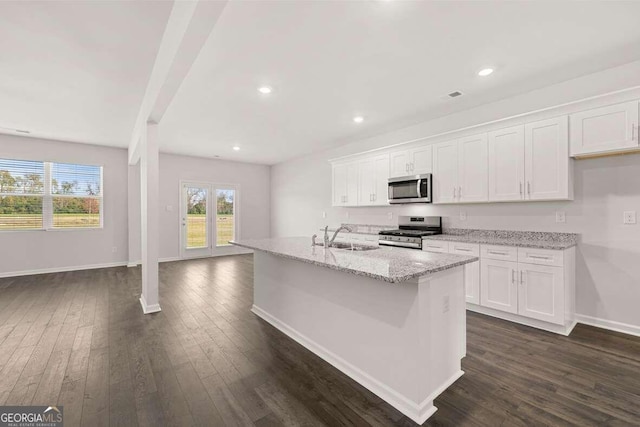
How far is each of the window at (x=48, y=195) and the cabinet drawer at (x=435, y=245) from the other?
669 cm

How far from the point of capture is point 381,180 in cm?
485

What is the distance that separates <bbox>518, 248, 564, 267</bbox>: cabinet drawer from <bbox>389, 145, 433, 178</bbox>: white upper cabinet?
5.46 feet

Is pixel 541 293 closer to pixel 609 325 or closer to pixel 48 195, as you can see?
pixel 609 325

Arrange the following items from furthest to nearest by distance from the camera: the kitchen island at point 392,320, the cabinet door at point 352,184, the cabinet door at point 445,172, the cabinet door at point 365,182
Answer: the cabinet door at point 352,184 → the cabinet door at point 365,182 → the cabinet door at point 445,172 → the kitchen island at point 392,320

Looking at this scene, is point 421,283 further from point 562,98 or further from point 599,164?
point 562,98

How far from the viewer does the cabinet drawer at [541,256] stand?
2.81 metres

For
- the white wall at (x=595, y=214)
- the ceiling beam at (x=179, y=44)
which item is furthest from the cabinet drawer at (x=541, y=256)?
the ceiling beam at (x=179, y=44)

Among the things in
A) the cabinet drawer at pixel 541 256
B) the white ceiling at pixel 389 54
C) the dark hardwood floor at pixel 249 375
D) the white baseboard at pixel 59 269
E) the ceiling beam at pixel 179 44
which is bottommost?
the dark hardwood floor at pixel 249 375

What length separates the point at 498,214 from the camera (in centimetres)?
366

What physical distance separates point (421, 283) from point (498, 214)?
2.66m

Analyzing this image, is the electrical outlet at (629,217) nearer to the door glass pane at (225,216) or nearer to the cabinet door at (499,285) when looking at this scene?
the cabinet door at (499,285)

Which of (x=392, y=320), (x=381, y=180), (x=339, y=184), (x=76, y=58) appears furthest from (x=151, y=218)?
(x=381, y=180)

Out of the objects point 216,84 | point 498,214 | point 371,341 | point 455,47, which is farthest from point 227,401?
point 498,214

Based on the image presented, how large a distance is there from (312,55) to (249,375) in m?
2.78
